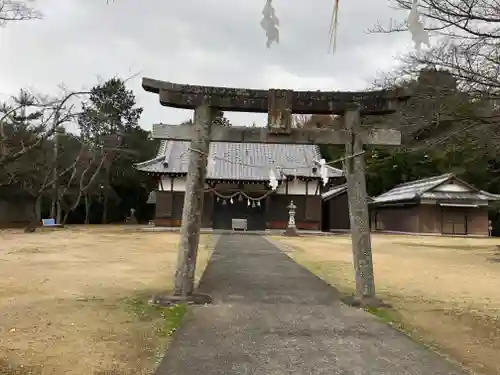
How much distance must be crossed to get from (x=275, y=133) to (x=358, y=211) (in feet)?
5.46

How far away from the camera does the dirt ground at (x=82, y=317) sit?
13.2ft

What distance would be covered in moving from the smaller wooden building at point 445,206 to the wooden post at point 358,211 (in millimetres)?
22872

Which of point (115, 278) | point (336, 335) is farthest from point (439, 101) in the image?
point (115, 278)

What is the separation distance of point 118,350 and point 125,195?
127ft

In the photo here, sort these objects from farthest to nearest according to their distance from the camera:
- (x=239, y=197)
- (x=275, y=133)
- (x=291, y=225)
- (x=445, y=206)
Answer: (x=445, y=206) → (x=239, y=197) → (x=291, y=225) → (x=275, y=133)

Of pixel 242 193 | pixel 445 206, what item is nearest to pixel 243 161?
pixel 242 193

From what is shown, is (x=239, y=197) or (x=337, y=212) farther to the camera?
(x=337, y=212)

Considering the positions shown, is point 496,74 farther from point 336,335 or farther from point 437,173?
point 437,173

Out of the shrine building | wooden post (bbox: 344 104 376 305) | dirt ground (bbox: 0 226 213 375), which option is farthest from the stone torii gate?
the shrine building

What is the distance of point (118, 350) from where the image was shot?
4.35m

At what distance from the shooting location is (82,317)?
Result: 5.67 meters

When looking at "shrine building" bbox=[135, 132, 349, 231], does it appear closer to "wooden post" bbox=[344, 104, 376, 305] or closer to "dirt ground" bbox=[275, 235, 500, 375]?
"dirt ground" bbox=[275, 235, 500, 375]

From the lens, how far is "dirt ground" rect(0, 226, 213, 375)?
158 inches

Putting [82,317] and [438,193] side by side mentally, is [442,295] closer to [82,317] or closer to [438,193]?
[82,317]
